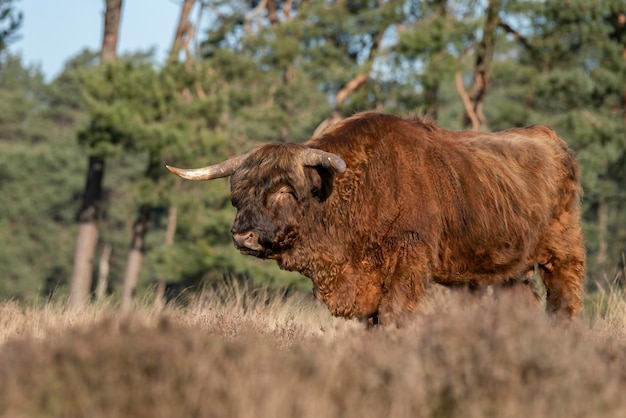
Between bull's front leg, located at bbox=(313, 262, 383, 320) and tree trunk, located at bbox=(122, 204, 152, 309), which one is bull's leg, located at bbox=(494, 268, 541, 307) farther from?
tree trunk, located at bbox=(122, 204, 152, 309)

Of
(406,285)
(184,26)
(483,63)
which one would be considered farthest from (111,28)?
(406,285)

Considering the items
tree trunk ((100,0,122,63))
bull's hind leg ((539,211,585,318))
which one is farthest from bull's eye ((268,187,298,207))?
tree trunk ((100,0,122,63))

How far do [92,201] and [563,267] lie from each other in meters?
19.7

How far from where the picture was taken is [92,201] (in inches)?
1050

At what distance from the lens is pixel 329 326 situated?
8.23 metres

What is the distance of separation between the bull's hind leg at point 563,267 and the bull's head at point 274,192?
252 cm

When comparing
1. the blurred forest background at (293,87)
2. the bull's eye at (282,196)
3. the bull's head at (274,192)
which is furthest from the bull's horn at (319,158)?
the blurred forest background at (293,87)

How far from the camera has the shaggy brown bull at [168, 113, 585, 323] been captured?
7301 mm

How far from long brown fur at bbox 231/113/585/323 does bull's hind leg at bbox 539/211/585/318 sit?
1.06 feet

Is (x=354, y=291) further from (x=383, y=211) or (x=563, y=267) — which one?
(x=563, y=267)

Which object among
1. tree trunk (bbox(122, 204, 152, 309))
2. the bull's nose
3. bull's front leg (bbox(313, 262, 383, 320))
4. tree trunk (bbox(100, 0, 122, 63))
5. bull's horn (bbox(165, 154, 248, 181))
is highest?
tree trunk (bbox(100, 0, 122, 63))

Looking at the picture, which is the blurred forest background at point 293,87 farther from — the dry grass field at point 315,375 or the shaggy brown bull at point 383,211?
the dry grass field at point 315,375

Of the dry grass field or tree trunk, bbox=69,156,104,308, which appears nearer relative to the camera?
the dry grass field

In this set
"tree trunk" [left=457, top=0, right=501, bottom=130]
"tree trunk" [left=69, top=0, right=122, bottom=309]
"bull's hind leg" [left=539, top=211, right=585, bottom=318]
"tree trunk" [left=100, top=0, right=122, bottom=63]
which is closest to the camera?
"bull's hind leg" [left=539, top=211, right=585, bottom=318]
